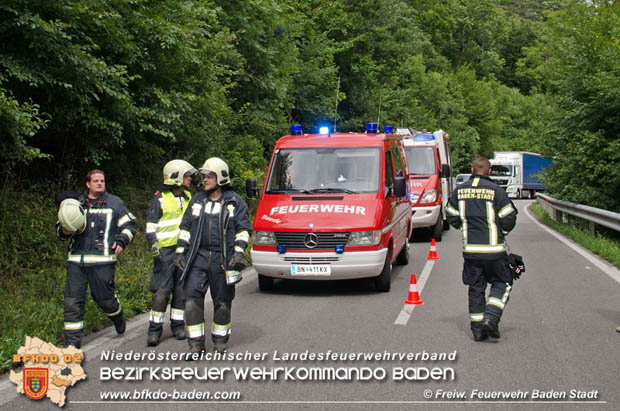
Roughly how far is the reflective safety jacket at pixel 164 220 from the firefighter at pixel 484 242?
2.99 metres

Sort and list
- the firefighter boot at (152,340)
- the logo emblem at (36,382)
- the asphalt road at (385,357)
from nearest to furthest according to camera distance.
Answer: the asphalt road at (385,357)
the logo emblem at (36,382)
the firefighter boot at (152,340)

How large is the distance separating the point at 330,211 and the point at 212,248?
11.3ft

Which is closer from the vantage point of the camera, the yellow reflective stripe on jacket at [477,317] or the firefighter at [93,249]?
the firefighter at [93,249]

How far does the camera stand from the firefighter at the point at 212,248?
6.23 m

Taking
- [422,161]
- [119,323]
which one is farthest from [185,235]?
[422,161]

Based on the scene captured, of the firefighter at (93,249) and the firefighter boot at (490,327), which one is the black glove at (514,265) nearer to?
the firefighter boot at (490,327)

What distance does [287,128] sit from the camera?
2359cm

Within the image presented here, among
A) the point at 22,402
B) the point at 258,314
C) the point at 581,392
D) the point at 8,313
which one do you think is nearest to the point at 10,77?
the point at 8,313

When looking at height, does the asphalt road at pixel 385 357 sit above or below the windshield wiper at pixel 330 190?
below

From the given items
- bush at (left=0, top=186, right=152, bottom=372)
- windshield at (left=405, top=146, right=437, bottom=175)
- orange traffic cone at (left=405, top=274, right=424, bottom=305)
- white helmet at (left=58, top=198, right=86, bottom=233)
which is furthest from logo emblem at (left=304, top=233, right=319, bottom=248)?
windshield at (left=405, top=146, right=437, bottom=175)

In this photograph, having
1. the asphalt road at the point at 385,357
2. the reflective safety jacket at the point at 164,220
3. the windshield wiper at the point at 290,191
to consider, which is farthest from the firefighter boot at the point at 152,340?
the windshield wiper at the point at 290,191

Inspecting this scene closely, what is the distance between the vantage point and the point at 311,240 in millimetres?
9195

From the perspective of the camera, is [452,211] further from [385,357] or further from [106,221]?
[106,221]

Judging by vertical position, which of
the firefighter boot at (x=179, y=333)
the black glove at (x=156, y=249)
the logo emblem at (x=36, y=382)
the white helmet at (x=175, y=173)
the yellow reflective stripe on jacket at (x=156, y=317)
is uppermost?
the white helmet at (x=175, y=173)
